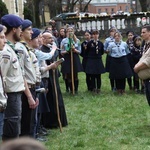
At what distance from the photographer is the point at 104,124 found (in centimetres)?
787

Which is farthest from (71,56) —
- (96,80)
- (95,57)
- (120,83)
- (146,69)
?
(146,69)

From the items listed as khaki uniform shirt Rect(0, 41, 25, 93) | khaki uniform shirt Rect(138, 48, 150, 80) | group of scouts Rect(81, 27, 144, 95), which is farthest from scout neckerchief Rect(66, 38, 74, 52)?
khaki uniform shirt Rect(0, 41, 25, 93)

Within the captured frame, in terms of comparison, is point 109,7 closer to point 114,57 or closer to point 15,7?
point 15,7

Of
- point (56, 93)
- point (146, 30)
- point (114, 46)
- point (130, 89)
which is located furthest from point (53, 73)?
point (130, 89)

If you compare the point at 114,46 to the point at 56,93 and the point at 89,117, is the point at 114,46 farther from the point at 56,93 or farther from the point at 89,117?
the point at 56,93

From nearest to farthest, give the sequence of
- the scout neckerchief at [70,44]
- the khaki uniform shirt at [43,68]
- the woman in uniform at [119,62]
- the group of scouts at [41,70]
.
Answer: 1. the group of scouts at [41,70]
2. the khaki uniform shirt at [43,68]
3. the woman in uniform at [119,62]
4. the scout neckerchief at [70,44]

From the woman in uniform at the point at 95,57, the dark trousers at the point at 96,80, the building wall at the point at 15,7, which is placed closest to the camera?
the woman in uniform at the point at 95,57

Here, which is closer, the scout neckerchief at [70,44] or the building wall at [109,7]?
the scout neckerchief at [70,44]

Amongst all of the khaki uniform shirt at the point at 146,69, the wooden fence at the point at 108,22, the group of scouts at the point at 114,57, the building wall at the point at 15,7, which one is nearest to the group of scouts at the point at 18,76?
the khaki uniform shirt at the point at 146,69

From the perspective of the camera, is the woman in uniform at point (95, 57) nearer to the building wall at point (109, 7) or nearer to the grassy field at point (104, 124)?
the grassy field at point (104, 124)

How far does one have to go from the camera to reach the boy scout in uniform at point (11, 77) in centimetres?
448

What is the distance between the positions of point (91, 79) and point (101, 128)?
4.47 m

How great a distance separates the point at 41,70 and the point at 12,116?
1.80 metres

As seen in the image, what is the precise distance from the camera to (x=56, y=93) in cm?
727
